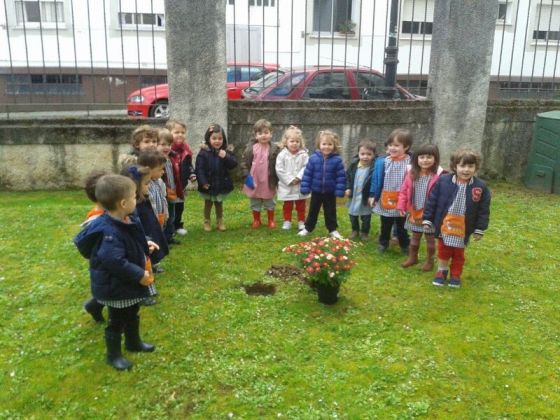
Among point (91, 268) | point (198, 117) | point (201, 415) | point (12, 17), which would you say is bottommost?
point (201, 415)

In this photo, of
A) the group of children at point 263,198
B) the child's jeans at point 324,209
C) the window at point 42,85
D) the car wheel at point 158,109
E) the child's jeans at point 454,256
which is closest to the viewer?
the group of children at point 263,198

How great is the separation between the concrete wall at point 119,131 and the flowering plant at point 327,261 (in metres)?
3.72

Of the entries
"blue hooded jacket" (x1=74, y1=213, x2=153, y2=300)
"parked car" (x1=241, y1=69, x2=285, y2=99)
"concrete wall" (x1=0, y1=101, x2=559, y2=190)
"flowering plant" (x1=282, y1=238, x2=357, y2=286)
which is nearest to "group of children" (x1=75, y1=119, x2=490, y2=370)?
"blue hooded jacket" (x1=74, y1=213, x2=153, y2=300)

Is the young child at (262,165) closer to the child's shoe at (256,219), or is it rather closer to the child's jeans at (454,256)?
the child's shoe at (256,219)

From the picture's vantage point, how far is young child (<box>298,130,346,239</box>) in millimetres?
6129

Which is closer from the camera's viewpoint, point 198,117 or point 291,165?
point 291,165

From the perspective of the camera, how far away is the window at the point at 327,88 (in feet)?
29.1

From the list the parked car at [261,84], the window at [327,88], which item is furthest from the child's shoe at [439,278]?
the parked car at [261,84]

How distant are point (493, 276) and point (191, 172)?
11.0 ft

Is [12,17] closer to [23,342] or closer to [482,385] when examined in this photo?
[23,342]

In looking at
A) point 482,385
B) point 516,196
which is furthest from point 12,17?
point 482,385

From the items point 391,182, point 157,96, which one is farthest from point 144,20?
point 391,182

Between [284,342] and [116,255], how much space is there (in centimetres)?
139

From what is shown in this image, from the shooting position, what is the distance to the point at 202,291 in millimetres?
4887
